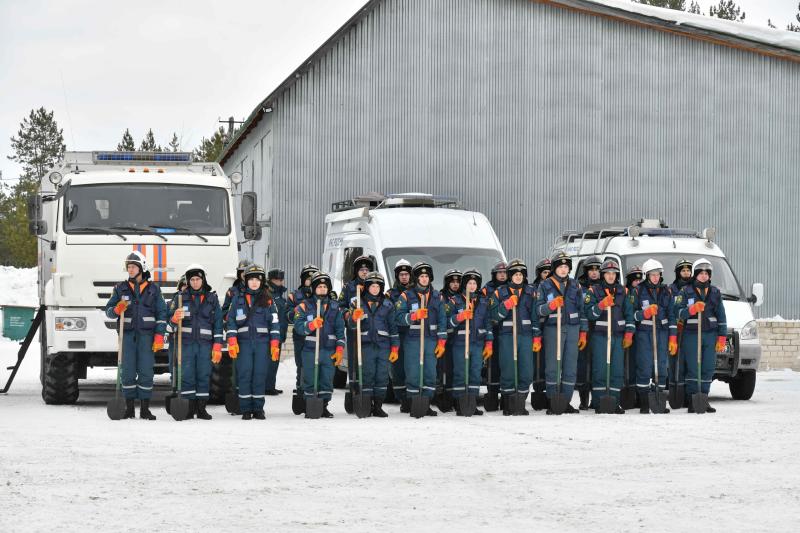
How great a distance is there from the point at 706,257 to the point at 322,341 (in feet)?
22.9

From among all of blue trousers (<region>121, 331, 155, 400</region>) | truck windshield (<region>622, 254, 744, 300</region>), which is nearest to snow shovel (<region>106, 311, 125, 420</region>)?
blue trousers (<region>121, 331, 155, 400</region>)

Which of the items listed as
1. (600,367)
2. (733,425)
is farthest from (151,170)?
(733,425)

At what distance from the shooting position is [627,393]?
1662cm

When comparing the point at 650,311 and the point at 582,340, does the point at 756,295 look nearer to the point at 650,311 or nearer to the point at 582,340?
the point at 650,311

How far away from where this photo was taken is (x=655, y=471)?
1030 cm

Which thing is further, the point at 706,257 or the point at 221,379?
the point at 706,257

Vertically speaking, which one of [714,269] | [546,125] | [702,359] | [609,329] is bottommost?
[702,359]

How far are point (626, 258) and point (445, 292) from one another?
419 cm

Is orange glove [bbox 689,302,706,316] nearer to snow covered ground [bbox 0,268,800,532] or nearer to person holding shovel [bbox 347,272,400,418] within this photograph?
snow covered ground [bbox 0,268,800,532]

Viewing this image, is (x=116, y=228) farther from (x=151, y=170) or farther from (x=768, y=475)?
(x=768, y=475)

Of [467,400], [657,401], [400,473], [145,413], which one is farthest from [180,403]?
[657,401]

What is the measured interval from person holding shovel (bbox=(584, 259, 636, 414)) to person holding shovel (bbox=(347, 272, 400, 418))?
2.42 m

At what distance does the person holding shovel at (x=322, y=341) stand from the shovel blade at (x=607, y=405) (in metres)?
3.15

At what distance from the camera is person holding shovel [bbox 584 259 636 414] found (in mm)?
16188
